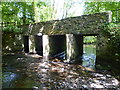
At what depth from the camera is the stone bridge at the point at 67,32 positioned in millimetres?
5234

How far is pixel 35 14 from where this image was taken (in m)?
9.91

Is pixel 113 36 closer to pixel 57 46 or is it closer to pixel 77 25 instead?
pixel 77 25

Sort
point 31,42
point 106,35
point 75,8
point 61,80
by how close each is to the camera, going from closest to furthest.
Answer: point 61,80
point 106,35
point 31,42
point 75,8

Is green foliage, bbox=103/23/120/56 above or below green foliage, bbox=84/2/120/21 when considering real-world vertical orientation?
below

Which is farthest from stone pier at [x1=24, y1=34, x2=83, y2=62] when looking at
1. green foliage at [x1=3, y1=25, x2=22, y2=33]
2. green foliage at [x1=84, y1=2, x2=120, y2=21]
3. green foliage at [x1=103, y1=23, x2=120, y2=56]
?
green foliage at [x1=84, y1=2, x2=120, y2=21]

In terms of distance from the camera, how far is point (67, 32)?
6.30 m

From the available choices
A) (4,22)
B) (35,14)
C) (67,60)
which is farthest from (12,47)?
(67,60)

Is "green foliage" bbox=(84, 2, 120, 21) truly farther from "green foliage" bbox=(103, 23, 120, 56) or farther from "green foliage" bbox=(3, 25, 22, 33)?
"green foliage" bbox=(3, 25, 22, 33)

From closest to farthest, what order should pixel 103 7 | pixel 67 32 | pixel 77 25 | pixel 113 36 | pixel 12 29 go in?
1. pixel 113 36
2. pixel 77 25
3. pixel 67 32
4. pixel 12 29
5. pixel 103 7

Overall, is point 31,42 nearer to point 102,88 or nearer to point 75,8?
point 102,88

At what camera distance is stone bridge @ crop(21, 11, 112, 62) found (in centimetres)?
523

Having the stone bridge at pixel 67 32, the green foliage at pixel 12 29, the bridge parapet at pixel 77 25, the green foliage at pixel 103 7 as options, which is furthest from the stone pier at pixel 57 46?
the green foliage at pixel 103 7

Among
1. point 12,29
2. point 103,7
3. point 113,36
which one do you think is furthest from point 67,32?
point 103,7

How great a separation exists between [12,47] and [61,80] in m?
7.03
